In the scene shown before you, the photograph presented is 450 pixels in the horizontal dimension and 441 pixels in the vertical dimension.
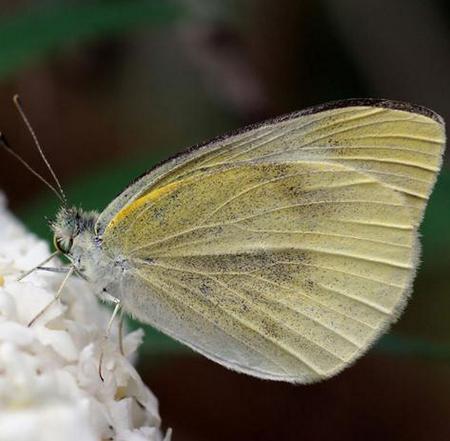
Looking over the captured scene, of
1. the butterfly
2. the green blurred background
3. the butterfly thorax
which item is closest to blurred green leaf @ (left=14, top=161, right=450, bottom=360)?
the green blurred background

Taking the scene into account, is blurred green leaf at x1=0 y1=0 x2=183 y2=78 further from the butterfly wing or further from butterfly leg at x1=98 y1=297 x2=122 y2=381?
butterfly leg at x1=98 y1=297 x2=122 y2=381

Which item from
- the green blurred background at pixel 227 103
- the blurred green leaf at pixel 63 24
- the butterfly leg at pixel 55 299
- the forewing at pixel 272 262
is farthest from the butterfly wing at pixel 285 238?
the blurred green leaf at pixel 63 24

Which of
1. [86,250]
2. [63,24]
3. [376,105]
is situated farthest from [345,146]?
[63,24]

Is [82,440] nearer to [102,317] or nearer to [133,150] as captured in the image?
[102,317]

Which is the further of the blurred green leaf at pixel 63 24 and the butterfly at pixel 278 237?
the blurred green leaf at pixel 63 24

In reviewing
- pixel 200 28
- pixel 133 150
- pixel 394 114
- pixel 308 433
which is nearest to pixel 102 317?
pixel 394 114

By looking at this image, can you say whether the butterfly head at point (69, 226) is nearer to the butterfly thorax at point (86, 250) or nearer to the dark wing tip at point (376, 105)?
the butterfly thorax at point (86, 250)
